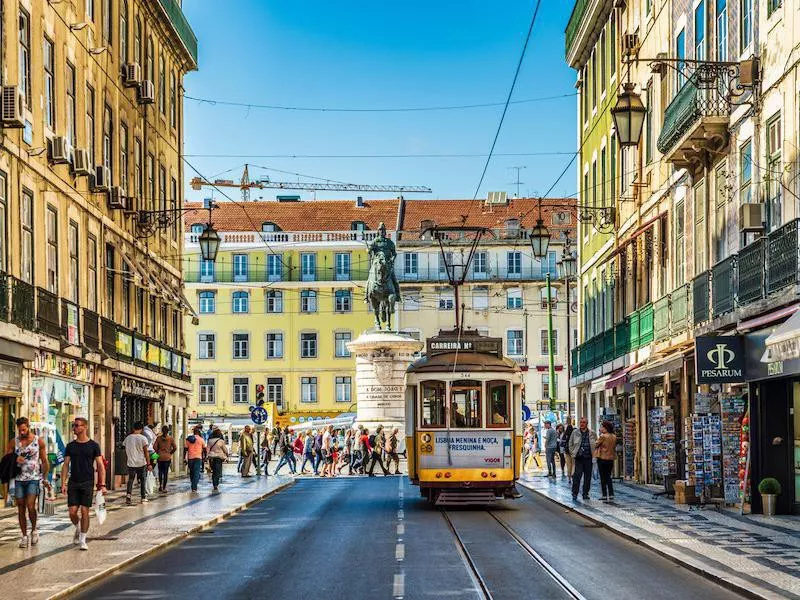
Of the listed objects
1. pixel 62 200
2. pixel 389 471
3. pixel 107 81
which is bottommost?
pixel 389 471

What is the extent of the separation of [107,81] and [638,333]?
49.4ft

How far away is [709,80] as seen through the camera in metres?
26.8

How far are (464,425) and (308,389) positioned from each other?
71199mm

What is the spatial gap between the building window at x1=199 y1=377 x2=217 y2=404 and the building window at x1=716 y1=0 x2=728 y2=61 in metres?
72.4

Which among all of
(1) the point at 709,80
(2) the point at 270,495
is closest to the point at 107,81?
(2) the point at 270,495

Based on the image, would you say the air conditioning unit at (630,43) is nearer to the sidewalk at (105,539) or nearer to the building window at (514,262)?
the sidewalk at (105,539)

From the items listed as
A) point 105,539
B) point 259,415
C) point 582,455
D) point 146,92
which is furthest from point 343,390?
point 105,539

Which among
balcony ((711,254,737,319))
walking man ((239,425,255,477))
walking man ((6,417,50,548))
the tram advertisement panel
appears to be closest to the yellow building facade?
walking man ((239,425,255,477))

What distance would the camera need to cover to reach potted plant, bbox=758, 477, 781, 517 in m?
24.2

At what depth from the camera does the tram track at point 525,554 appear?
13962 mm

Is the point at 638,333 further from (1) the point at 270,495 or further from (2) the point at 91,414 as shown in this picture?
(2) the point at 91,414

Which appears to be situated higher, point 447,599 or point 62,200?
point 62,200

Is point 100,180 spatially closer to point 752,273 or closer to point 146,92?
point 146,92

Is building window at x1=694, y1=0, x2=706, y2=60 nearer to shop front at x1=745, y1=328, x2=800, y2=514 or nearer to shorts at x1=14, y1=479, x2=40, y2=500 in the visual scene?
shop front at x1=745, y1=328, x2=800, y2=514
